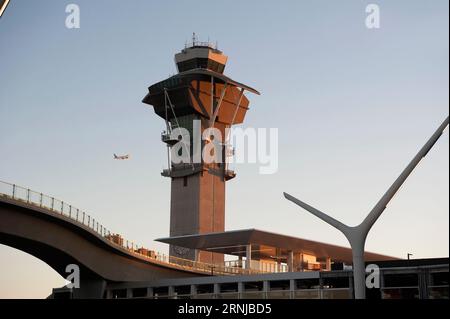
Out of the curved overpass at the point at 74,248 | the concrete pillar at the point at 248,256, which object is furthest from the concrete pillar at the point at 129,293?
the concrete pillar at the point at 248,256

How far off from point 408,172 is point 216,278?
46.0m

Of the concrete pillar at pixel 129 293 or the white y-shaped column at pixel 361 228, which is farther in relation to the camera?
the concrete pillar at pixel 129 293

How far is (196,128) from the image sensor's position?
154m

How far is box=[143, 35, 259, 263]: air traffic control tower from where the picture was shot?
148875 millimetres

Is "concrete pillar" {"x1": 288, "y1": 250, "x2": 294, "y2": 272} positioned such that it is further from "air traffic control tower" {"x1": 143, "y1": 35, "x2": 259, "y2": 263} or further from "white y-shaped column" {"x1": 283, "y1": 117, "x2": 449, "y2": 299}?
"white y-shaped column" {"x1": 283, "y1": 117, "x2": 449, "y2": 299}

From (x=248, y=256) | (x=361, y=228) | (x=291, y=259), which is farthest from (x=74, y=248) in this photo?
(x=291, y=259)

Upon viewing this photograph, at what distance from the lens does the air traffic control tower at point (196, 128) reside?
14888 centimetres

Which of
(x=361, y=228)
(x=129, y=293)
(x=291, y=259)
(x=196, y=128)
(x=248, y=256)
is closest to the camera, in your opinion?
(x=361, y=228)

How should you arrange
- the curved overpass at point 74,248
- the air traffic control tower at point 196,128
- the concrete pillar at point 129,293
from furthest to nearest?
the air traffic control tower at point 196,128 → the concrete pillar at point 129,293 → the curved overpass at point 74,248

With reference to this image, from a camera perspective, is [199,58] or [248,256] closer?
[248,256]

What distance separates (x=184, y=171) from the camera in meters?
152

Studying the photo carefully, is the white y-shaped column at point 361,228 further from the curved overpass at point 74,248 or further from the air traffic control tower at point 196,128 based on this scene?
the air traffic control tower at point 196,128

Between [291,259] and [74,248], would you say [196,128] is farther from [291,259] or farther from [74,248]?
[74,248]

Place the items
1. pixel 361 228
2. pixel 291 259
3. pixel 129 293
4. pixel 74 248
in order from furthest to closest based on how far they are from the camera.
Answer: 1. pixel 291 259
2. pixel 129 293
3. pixel 74 248
4. pixel 361 228
